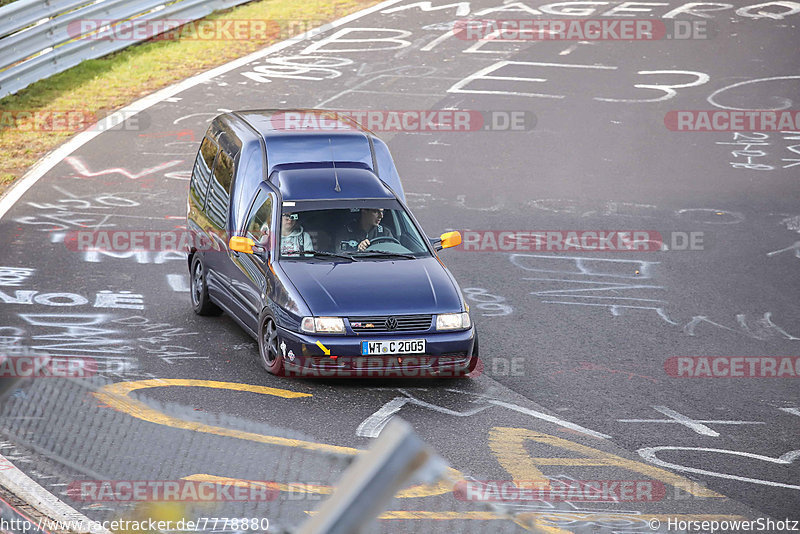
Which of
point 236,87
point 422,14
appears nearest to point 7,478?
point 236,87

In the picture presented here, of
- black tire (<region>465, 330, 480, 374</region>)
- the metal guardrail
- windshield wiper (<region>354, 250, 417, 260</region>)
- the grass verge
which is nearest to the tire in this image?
black tire (<region>465, 330, 480, 374</region>)

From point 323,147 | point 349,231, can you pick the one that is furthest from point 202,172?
point 349,231

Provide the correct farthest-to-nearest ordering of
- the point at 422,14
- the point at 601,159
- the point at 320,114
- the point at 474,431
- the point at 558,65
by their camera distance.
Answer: the point at 422,14
the point at 558,65
the point at 601,159
the point at 320,114
the point at 474,431

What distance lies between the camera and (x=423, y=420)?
863 centimetres

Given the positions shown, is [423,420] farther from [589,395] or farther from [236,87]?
[236,87]

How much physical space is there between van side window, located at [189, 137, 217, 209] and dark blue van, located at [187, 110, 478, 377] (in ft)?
0.08

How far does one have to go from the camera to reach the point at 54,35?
62.0 ft

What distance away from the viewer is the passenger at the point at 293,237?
33.1 ft

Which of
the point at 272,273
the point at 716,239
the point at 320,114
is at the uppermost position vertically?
the point at 320,114

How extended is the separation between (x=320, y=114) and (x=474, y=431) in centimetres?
507

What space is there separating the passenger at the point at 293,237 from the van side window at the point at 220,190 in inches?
42.8

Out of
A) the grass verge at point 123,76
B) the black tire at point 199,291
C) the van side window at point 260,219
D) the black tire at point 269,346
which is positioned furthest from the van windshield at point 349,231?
the grass verge at point 123,76

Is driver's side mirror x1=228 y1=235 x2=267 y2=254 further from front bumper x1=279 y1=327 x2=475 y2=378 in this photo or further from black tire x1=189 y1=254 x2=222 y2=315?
black tire x1=189 y1=254 x2=222 y2=315

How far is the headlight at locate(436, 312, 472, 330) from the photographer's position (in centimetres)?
923
